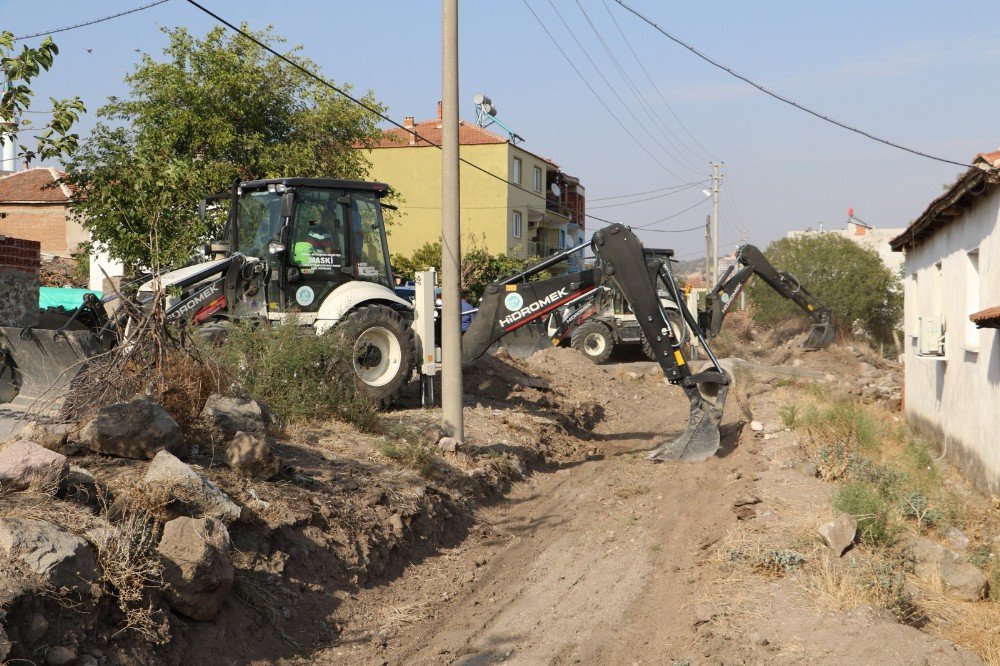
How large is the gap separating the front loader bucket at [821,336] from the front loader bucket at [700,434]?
14.8 metres

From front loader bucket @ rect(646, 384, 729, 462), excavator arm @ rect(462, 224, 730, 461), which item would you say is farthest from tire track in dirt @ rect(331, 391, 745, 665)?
excavator arm @ rect(462, 224, 730, 461)

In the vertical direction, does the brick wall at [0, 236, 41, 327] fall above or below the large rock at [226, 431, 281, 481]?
above

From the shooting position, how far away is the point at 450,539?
937 cm

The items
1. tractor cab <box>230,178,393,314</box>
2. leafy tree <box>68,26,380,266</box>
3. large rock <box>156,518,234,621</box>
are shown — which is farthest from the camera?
leafy tree <box>68,26,380,266</box>

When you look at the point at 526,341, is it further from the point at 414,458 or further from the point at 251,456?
the point at 251,456

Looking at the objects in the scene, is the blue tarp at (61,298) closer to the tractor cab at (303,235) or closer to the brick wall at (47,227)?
Answer: the tractor cab at (303,235)

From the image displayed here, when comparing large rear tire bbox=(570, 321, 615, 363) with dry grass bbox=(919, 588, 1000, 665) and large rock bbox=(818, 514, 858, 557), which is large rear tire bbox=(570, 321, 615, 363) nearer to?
large rock bbox=(818, 514, 858, 557)

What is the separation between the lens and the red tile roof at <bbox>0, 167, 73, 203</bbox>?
124 ft

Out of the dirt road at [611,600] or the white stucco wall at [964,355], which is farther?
the white stucco wall at [964,355]

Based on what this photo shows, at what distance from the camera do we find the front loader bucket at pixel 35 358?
877 centimetres

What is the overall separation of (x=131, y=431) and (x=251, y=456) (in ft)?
3.58

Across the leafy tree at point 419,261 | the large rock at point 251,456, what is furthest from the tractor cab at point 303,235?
the leafy tree at point 419,261

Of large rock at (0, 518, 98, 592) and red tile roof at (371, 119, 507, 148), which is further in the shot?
red tile roof at (371, 119, 507, 148)

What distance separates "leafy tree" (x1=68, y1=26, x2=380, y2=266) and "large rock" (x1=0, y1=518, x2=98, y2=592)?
43.8ft
